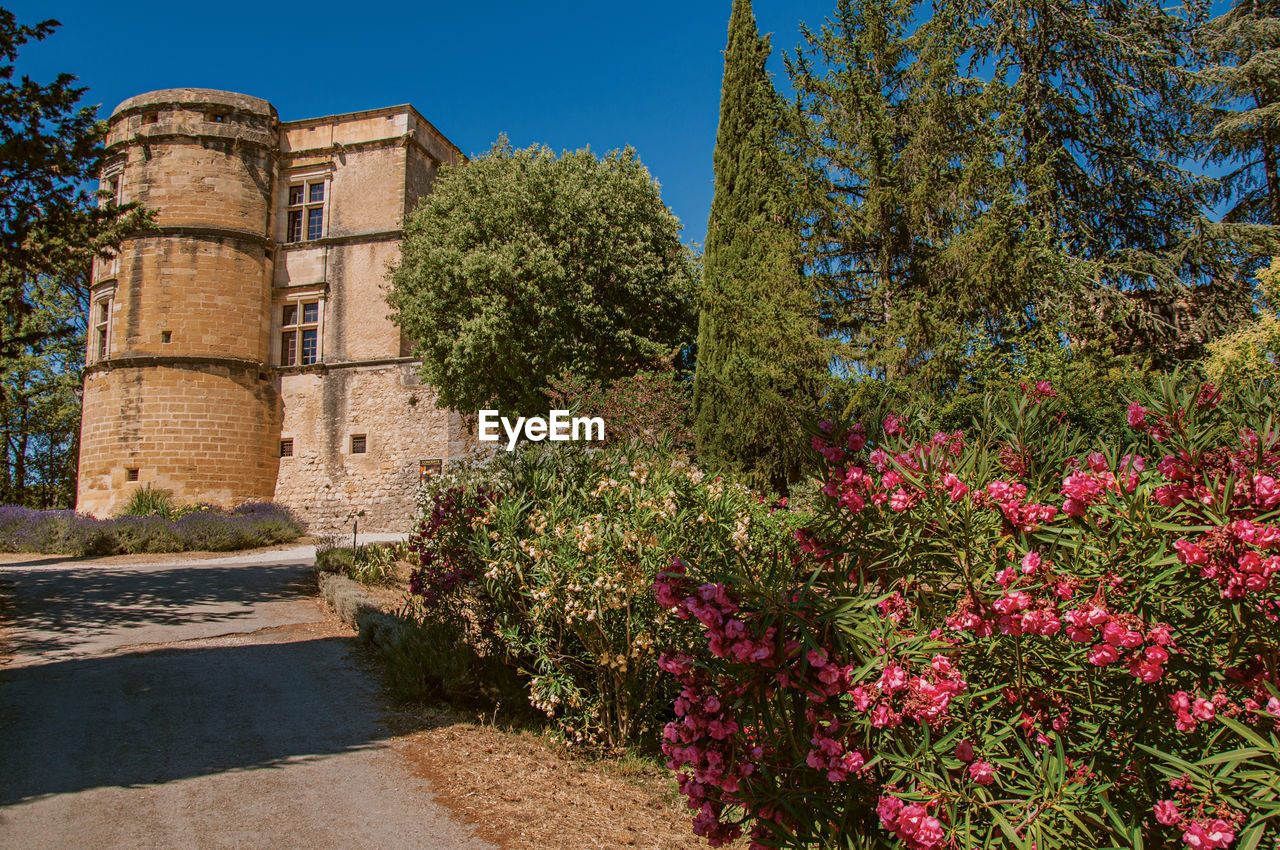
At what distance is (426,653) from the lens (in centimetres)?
593

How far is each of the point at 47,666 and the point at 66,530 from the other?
33.8 ft

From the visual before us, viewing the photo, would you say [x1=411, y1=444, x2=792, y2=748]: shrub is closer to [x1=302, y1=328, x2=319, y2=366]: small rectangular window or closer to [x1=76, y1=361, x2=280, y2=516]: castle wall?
[x1=76, y1=361, x2=280, y2=516]: castle wall

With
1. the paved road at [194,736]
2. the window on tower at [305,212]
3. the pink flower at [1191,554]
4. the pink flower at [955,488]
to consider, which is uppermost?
the window on tower at [305,212]

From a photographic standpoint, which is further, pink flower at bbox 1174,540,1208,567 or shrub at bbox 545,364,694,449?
shrub at bbox 545,364,694,449

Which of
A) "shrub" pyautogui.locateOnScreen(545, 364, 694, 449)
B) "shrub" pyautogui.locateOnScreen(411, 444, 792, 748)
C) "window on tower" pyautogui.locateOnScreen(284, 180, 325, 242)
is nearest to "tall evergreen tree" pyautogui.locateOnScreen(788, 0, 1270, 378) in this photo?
"shrub" pyautogui.locateOnScreen(545, 364, 694, 449)

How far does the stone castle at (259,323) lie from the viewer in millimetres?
20859

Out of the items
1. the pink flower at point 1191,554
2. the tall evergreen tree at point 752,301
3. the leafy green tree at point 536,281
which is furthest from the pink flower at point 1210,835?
the leafy green tree at point 536,281

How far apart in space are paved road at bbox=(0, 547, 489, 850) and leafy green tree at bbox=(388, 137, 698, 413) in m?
9.78

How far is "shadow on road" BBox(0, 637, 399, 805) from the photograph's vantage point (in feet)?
14.6

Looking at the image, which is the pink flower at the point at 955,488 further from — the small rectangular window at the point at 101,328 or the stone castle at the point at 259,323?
the small rectangular window at the point at 101,328

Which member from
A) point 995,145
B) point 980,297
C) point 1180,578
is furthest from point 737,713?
point 995,145

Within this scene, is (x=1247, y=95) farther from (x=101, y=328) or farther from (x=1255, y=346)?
(x=101, y=328)

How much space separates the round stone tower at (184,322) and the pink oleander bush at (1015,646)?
22.3m

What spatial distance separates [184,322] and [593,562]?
2135 cm
